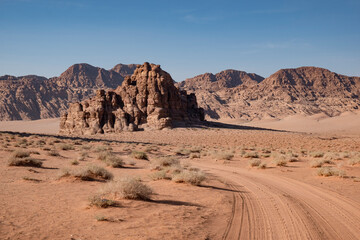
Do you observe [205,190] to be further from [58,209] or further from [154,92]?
[154,92]

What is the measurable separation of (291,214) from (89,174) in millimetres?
7742

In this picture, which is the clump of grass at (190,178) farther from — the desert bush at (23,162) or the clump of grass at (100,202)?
the desert bush at (23,162)

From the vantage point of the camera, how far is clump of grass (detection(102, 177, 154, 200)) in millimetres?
7504

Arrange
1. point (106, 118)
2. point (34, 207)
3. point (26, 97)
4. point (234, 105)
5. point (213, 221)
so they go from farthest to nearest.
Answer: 1. point (26, 97)
2. point (234, 105)
3. point (106, 118)
4. point (34, 207)
5. point (213, 221)

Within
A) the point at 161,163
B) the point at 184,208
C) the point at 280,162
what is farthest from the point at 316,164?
the point at 184,208

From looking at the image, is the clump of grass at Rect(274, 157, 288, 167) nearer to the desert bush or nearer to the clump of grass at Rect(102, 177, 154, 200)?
the clump of grass at Rect(102, 177, 154, 200)

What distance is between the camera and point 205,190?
9.58m

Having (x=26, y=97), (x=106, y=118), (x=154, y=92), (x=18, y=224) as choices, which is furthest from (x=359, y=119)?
(x=26, y=97)

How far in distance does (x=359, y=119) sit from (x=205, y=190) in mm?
99167

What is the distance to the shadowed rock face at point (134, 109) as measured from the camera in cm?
5281

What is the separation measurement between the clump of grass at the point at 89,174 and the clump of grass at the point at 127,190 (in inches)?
129

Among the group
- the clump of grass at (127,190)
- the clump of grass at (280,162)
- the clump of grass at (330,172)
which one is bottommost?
the clump of grass at (280,162)

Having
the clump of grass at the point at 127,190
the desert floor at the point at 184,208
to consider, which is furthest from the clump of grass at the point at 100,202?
the clump of grass at the point at 127,190

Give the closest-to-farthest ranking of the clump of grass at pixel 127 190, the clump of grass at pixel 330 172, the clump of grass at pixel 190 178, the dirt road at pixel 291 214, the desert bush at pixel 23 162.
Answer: the dirt road at pixel 291 214, the clump of grass at pixel 127 190, the clump of grass at pixel 190 178, the clump of grass at pixel 330 172, the desert bush at pixel 23 162
